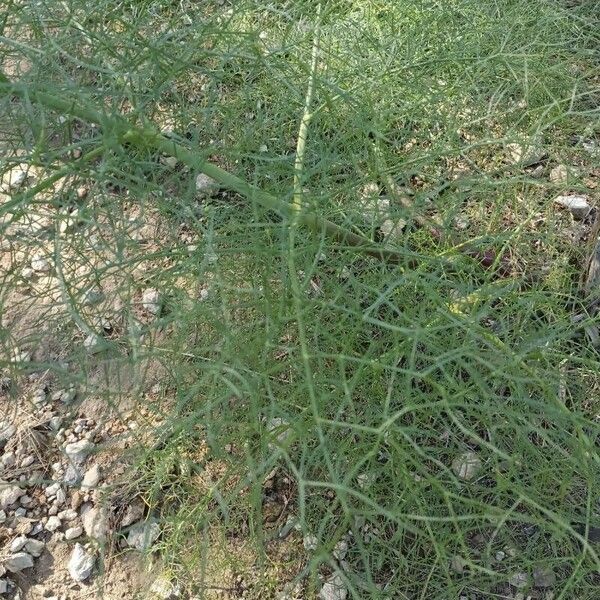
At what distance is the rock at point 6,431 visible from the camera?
152 centimetres

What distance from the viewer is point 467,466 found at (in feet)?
4.29

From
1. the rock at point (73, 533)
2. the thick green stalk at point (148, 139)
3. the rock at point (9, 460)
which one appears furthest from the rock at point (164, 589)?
the thick green stalk at point (148, 139)

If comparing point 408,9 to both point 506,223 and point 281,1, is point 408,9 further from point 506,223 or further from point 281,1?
point 506,223

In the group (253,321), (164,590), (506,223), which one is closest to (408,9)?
(506,223)

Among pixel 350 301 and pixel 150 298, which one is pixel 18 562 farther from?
pixel 350 301

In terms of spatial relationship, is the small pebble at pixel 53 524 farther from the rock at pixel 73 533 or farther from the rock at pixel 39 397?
the rock at pixel 39 397

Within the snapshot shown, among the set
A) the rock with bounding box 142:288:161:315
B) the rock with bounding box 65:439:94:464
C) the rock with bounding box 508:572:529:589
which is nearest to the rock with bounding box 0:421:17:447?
the rock with bounding box 65:439:94:464

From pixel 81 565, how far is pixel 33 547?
0.10 metres

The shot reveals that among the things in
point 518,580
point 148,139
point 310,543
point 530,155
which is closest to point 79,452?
point 310,543

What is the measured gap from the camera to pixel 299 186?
1.10 m

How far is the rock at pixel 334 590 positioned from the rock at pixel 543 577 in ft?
1.02

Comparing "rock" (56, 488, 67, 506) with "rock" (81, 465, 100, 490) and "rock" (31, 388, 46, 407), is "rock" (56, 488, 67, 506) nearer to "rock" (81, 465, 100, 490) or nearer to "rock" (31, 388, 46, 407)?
"rock" (81, 465, 100, 490)

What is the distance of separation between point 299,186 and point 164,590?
727mm

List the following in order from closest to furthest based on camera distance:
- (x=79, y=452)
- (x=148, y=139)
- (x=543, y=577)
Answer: (x=148, y=139) < (x=543, y=577) < (x=79, y=452)
